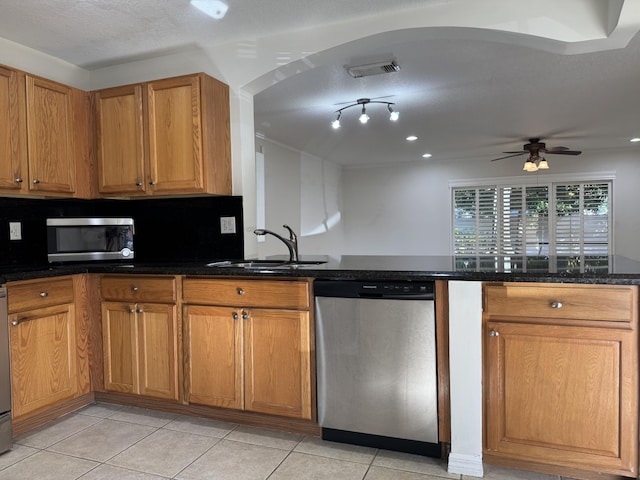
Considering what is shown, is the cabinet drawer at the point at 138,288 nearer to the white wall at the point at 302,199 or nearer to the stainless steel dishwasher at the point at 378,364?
the stainless steel dishwasher at the point at 378,364

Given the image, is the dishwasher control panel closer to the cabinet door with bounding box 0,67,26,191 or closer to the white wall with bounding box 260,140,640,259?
the cabinet door with bounding box 0,67,26,191

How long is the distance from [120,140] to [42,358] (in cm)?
143

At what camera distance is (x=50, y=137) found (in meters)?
2.80

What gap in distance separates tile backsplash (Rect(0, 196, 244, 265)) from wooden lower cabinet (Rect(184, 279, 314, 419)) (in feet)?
2.23

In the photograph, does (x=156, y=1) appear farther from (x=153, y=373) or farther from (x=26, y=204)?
(x=153, y=373)

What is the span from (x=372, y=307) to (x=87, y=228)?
2.04 metres

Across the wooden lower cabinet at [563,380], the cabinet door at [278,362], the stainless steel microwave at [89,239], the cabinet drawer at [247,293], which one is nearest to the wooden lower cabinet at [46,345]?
the stainless steel microwave at [89,239]

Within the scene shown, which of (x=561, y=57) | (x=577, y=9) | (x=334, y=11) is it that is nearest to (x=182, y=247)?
(x=334, y=11)

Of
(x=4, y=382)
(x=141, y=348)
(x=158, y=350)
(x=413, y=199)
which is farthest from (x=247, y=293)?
(x=413, y=199)

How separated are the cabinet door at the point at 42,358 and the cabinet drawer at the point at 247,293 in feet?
2.52

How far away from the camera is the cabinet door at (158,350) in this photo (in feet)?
8.23

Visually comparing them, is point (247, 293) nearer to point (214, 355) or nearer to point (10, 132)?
point (214, 355)

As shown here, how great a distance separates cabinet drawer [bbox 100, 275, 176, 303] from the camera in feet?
8.24

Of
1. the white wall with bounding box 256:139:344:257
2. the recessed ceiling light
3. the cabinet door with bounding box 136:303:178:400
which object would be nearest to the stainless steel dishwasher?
the cabinet door with bounding box 136:303:178:400
